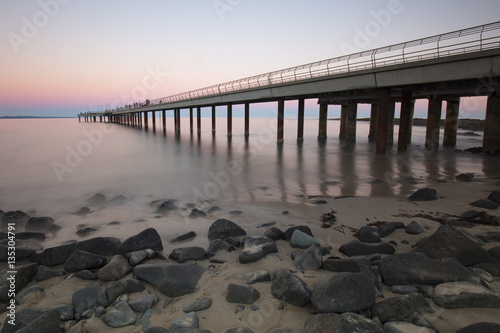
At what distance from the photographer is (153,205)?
926cm

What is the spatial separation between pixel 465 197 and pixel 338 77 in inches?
571

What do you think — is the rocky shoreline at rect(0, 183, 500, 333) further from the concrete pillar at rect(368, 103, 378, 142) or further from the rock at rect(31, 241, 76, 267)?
the concrete pillar at rect(368, 103, 378, 142)

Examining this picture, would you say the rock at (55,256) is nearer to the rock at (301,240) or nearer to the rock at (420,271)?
the rock at (301,240)

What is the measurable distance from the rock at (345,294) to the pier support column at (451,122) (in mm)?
29773

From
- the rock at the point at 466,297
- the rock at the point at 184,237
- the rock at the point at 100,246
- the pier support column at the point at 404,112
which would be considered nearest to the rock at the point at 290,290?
the rock at the point at 466,297

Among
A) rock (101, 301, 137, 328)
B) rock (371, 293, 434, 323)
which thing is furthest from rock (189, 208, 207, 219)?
rock (371, 293, 434, 323)

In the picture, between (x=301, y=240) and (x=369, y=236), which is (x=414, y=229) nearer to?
(x=369, y=236)

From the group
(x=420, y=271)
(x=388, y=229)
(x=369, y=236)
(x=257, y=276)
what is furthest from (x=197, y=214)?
(x=420, y=271)

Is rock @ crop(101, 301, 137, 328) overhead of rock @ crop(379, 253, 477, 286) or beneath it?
beneath

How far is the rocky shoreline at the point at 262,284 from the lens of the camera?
318cm

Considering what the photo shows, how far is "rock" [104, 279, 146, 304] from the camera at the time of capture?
390 cm

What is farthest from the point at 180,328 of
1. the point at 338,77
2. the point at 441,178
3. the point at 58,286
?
the point at 338,77

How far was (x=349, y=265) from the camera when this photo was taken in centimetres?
409

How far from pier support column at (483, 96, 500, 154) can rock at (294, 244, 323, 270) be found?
72.7ft
